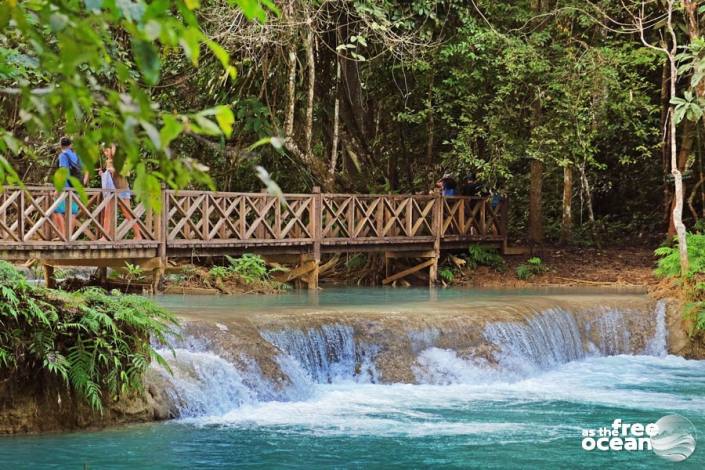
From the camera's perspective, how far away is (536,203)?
2128 centimetres

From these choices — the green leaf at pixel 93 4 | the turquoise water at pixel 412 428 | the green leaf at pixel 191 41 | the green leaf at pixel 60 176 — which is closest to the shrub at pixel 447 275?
the turquoise water at pixel 412 428

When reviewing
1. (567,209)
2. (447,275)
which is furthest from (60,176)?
(567,209)

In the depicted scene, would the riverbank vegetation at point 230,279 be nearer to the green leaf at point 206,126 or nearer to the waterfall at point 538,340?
the waterfall at point 538,340

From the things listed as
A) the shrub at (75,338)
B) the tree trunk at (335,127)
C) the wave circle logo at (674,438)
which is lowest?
the wave circle logo at (674,438)

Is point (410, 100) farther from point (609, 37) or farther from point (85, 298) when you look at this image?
point (85, 298)

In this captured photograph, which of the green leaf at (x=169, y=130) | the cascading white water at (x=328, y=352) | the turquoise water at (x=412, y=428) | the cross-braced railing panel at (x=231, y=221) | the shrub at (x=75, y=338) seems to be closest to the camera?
the green leaf at (x=169, y=130)

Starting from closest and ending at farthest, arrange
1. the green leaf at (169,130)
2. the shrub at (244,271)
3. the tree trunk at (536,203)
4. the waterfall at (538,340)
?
the green leaf at (169,130) → the waterfall at (538,340) → the shrub at (244,271) → the tree trunk at (536,203)

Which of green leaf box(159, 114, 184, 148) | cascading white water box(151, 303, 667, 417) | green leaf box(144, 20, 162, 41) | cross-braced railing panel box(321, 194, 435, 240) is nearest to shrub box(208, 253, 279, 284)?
cross-braced railing panel box(321, 194, 435, 240)

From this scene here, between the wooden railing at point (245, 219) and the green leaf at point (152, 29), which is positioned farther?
the wooden railing at point (245, 219)

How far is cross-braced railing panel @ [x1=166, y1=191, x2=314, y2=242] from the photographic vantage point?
16109 mm

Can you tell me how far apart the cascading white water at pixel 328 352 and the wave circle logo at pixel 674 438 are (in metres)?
3.42

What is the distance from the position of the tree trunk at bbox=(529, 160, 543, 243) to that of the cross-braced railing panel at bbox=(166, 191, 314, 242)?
17.5 feet

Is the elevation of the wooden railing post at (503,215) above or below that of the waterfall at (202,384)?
above

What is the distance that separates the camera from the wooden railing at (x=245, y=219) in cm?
1418
